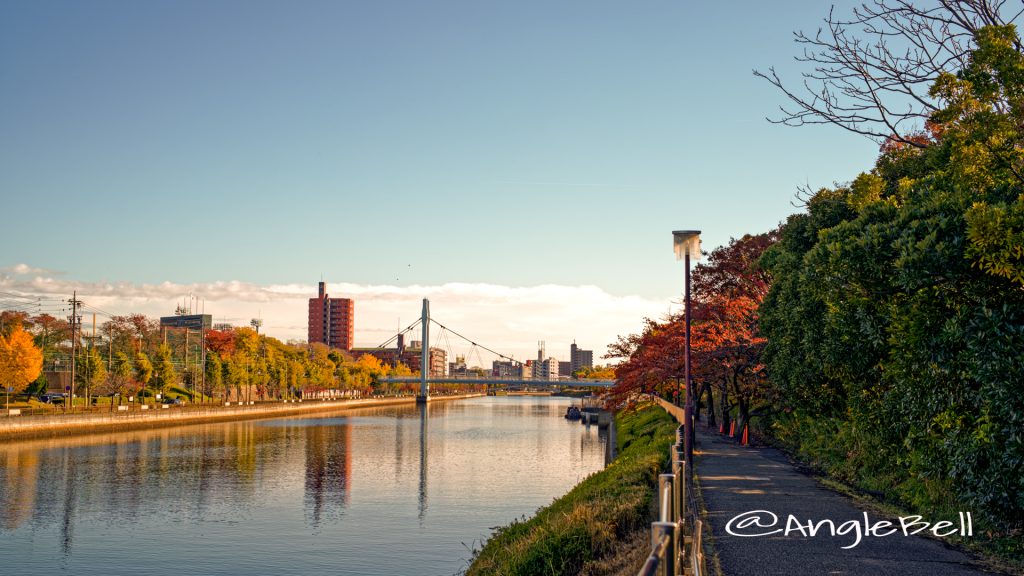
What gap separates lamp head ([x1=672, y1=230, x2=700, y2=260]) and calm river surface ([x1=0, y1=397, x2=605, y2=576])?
11.3 m

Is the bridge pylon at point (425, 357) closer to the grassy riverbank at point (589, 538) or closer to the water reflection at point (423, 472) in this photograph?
the water reflection at point (423, 472)

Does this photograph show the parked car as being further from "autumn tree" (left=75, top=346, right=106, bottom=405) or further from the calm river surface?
the calm river surface

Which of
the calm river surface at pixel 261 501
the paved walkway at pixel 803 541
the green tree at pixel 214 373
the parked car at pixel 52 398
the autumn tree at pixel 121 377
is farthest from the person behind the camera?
the green tree at pixel 214 373

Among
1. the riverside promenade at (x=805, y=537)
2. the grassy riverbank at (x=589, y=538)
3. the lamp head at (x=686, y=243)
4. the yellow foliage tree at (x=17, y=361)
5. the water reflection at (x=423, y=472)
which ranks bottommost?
the water reflection at (x=423, y=472)

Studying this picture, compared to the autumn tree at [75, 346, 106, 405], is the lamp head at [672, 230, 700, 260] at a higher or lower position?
higher

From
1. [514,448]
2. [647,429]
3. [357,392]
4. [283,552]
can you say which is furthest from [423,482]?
[357,392]

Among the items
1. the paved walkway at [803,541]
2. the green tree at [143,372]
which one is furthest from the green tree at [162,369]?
the paved walkway at [803,541]

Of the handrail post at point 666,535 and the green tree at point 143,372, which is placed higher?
the handrail post at point 666,535

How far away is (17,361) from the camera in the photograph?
209ft

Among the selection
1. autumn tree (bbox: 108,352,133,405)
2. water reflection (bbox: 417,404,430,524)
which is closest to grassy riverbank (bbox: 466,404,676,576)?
water reflection (bbox: 417,404,430,524)

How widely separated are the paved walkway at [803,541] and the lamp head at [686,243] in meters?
5.77

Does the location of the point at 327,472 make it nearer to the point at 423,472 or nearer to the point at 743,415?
the point at 423,472

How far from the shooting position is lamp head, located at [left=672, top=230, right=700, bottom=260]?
19.8m

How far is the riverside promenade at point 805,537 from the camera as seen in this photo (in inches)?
440
